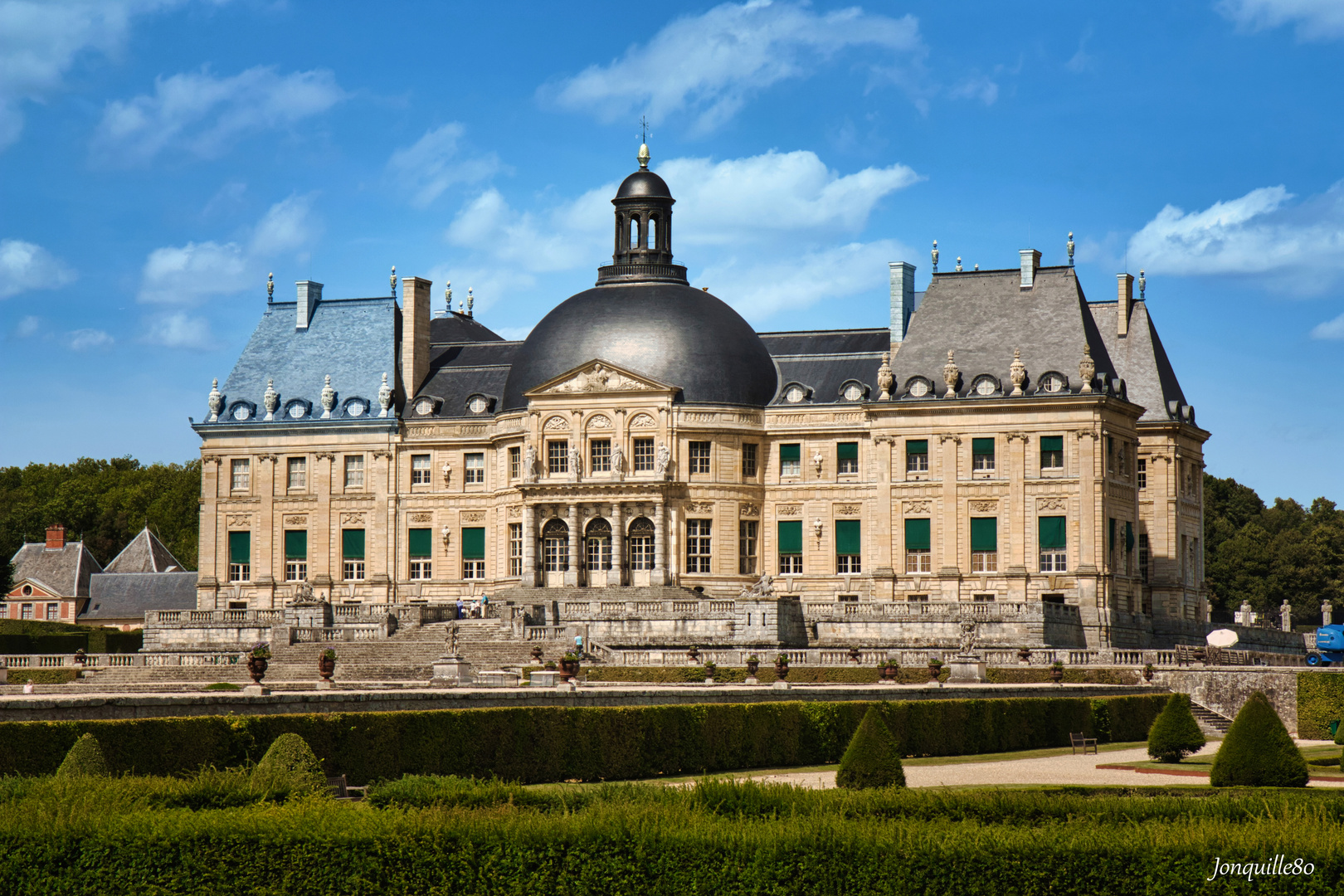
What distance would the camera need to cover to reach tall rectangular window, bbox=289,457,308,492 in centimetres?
7256

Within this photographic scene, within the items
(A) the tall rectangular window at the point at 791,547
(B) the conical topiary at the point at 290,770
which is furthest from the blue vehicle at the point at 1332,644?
(B) the conical topiary at the point at 290,770

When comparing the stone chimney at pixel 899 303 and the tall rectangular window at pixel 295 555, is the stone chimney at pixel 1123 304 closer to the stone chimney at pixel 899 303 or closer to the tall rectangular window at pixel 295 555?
the stone chimney at pixel 899 303

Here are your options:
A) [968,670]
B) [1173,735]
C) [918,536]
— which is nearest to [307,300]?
[918,536]

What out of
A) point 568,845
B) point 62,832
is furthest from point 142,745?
point 568,845

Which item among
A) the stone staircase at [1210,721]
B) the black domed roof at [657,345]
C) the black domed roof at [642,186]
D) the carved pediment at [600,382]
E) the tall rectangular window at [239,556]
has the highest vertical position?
the black domed roof at [642,186]

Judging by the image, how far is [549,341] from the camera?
69438mm

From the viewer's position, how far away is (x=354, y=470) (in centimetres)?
7238

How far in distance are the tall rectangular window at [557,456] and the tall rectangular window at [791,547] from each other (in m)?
8.41

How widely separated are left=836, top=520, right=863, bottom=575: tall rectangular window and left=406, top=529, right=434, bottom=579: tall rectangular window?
16082 mm

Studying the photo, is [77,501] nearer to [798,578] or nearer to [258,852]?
[798,578]

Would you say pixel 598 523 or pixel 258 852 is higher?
pixel 598 523

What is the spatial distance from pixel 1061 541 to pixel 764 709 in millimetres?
32519

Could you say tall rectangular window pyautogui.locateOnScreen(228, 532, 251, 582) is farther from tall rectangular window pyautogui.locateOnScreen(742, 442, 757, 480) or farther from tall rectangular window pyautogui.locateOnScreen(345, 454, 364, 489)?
tall rectangular window pyautogui.locateOnScreen(742, 442, 757, 480)

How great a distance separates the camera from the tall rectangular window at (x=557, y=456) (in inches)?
2670
